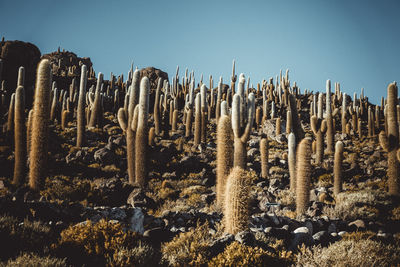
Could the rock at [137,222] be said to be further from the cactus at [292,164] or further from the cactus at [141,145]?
the cactus at [292,164]

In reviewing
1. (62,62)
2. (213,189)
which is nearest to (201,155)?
(213,189)

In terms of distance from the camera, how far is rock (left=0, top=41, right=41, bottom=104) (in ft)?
98.3

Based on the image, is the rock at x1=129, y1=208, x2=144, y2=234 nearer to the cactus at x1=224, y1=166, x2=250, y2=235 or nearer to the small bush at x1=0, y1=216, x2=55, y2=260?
the small bush at x1=0, y1=216, x2=55, y2=260

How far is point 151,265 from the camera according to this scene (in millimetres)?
4027

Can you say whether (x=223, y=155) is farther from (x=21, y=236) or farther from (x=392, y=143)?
(x=392, y=143)

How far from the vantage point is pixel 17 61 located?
3198cm

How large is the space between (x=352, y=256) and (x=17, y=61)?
3867 cm

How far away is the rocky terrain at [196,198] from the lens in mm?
4492

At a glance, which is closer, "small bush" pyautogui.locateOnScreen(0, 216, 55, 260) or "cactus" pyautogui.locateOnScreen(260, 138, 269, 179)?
"small bush" pyautogui.locateOnScreen(0, 216, 55, 260)

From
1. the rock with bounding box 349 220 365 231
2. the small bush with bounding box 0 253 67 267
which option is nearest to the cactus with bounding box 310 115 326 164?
the rock with bounding box 349 220 365 231

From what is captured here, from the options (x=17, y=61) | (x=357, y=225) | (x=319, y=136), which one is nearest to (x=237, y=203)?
(x=357, y=225)

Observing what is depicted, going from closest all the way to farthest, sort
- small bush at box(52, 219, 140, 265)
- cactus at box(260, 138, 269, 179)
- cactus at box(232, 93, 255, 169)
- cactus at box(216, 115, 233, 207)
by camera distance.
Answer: small bush at box(52, 219, 140, 265), cactus at box(216, 115, 233, 207), cactus at box(232, 93, 255, 169), cactus at box(260, 138, 269, 179)

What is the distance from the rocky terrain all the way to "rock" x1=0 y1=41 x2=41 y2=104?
11854mm

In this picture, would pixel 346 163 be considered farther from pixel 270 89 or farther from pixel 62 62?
pixel 62 62
